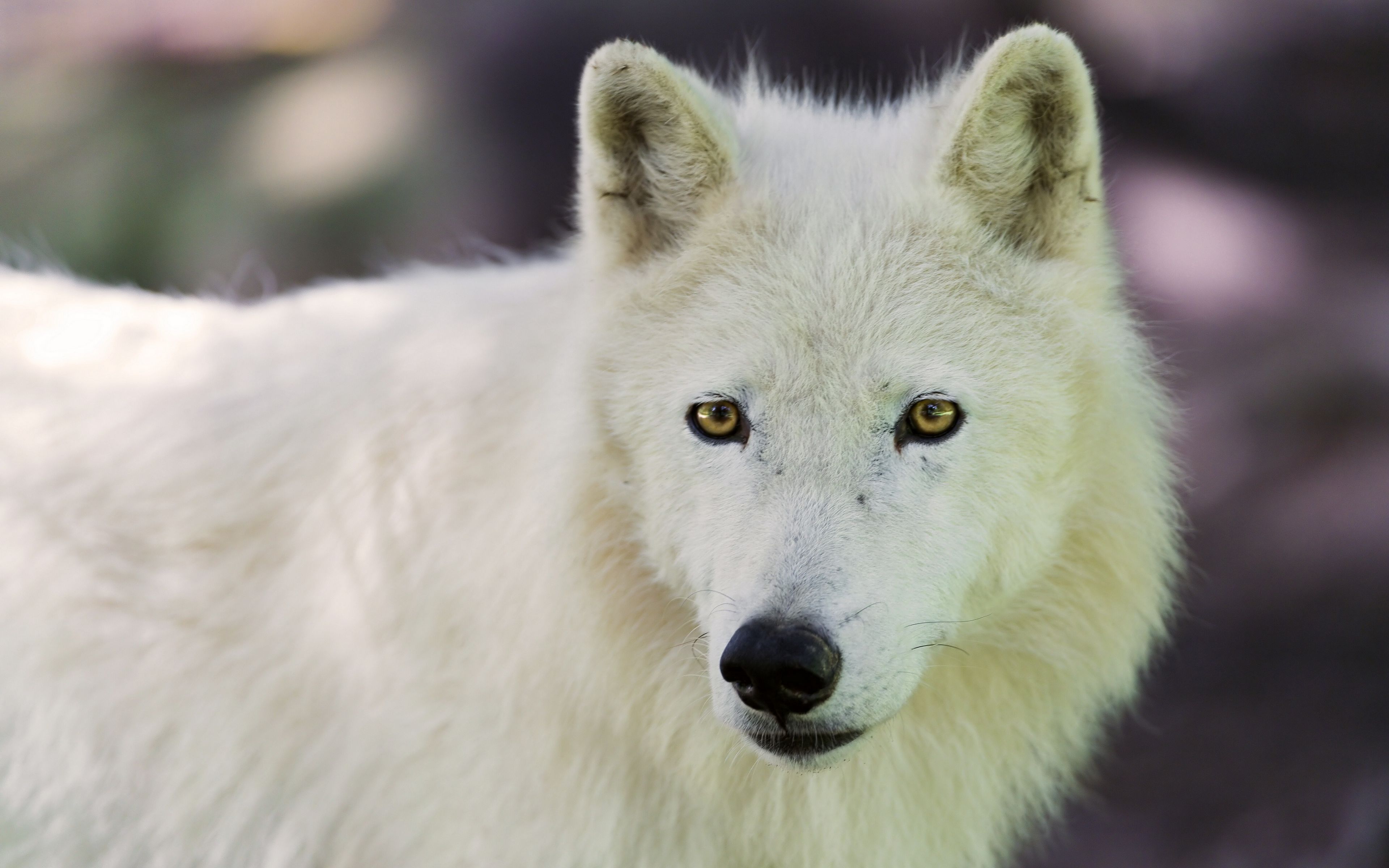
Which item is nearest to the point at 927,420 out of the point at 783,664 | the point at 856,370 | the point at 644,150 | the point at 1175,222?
the point at 856,370

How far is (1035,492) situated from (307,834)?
1.99 m

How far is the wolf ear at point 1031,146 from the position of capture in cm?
245

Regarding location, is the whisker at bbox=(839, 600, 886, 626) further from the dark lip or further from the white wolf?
the dark lip

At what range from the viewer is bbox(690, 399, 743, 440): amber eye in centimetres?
252

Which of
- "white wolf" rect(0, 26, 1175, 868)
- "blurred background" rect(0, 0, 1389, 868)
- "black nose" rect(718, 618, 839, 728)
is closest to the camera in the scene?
"black nose" rect(718, 618, 839, 728)

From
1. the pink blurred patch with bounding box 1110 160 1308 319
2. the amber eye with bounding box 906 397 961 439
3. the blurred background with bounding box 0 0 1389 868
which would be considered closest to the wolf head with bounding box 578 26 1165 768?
the amber eye with bounding box 906 397 961 439

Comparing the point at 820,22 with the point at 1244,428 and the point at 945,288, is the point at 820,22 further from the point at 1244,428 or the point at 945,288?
the point at 945,288

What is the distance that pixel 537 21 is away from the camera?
6527 mm

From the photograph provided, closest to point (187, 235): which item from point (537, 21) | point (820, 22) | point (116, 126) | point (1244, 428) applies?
point (116, 126)

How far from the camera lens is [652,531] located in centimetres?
265

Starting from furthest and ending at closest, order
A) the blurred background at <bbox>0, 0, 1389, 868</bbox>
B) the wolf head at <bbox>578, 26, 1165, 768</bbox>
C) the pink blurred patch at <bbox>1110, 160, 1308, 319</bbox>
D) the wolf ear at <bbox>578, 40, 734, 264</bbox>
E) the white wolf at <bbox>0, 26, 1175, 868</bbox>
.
Result: 1. the pink blurred patch at <bbox>1110, 160, 1308, 319</bbox>
2. the blurred background at <bbox>0, 0, 1389, 868</bbox>
3. the wolf ear at <bbox>578, 40, 734, 264</bbox>
4. the white wolf at <bbox>0, 26, 1175, 868</bbox>
5. the wolf head at <bbox>578, 26, 1165, 768</bbox>

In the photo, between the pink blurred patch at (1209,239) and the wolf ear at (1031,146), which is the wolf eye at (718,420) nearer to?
the wolf ear at (1031,146)

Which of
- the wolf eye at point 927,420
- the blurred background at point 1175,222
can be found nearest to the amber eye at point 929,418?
the wolf eye at point 927,420

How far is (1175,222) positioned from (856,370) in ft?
12.8
